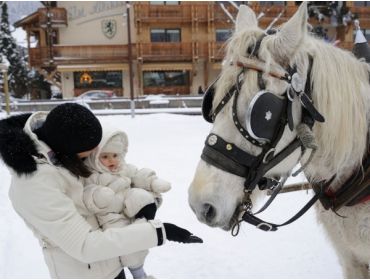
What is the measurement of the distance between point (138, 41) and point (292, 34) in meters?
27.9

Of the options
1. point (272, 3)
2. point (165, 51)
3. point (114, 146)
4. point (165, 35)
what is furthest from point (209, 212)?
point (165, 35)

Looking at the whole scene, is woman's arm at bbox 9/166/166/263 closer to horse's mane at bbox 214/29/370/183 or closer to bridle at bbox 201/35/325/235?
bridle at bbox 201/35/325/235

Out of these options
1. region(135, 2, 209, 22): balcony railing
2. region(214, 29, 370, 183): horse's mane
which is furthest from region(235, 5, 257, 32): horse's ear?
region(135, 2, 209, 22): balcony railing

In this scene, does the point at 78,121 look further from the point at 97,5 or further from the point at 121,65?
the point at 97,5

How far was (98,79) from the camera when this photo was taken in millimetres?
29750

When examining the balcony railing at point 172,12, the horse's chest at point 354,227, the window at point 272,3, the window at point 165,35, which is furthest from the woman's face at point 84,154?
the window at point 165,35

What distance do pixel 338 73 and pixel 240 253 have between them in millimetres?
2614

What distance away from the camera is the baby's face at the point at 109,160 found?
2178mm

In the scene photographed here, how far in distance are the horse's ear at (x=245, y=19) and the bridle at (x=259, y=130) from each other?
273 mm

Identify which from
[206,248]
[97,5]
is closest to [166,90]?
[97,5]

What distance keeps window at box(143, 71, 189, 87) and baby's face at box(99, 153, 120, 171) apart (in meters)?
28.1

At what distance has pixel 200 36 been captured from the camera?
2911 centimetres

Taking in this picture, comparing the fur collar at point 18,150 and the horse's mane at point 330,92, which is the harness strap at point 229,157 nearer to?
the horse's mane at point 330,92

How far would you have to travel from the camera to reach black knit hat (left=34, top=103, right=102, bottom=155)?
1.88m
